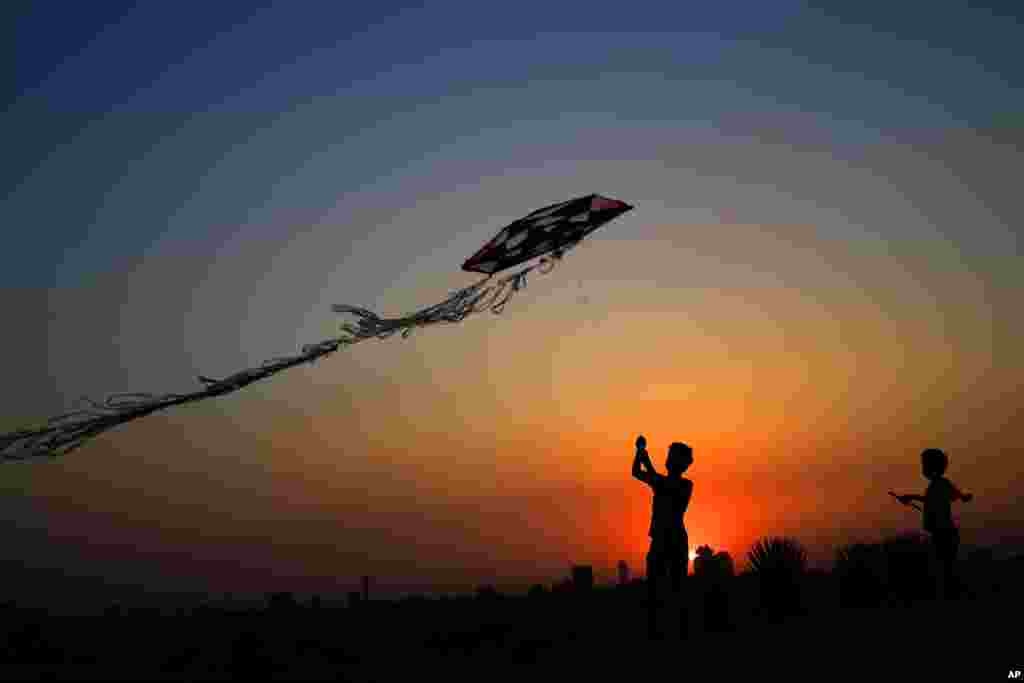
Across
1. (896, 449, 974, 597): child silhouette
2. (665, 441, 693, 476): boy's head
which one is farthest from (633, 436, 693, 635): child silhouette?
(896, 449, 974, 597): child silhouette

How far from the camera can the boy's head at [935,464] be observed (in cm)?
1383

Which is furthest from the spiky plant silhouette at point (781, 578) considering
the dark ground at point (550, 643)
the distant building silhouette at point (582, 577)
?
the distant building silhouette at point (582, 577)

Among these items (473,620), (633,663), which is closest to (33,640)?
(473,620)

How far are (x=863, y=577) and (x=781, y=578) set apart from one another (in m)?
1.55

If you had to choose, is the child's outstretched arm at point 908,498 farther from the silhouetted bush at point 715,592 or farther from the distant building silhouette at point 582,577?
the distant building silhouette at point 582,577

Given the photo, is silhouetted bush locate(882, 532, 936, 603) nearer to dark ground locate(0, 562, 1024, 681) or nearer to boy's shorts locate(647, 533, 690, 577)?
dark ground locate(0, 562, 1024, 681)

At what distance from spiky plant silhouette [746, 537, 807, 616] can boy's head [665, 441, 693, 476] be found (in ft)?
14.4

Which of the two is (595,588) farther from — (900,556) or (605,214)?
(605,214)

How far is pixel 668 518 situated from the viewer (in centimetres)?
1209

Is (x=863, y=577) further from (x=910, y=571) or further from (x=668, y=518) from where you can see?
(x=668, y=518)

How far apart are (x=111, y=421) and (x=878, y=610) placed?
10885 mm

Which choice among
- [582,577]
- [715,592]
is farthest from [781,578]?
[582,577]

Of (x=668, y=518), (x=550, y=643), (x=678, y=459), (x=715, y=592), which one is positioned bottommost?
(x=550, y=643)

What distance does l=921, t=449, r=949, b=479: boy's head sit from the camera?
45.4ft
